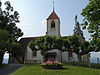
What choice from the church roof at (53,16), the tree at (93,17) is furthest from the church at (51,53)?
the tree at (93,17)

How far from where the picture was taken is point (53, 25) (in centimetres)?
4416

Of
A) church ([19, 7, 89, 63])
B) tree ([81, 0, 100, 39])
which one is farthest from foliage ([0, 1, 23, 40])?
tree ([81, 0, 100, 39])

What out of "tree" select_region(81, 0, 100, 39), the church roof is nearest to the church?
the church roof

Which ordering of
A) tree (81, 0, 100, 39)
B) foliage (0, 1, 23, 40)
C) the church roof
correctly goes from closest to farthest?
tree (81, 0, 100, 39) → foliage (0, 1, 23, 40) → the church roof

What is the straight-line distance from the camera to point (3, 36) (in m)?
22.6

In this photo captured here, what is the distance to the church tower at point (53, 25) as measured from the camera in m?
43.1

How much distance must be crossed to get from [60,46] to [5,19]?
13832 millimetres

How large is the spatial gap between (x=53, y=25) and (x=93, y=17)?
35.7 metres

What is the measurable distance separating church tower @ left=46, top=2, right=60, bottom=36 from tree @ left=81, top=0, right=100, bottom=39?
111ft

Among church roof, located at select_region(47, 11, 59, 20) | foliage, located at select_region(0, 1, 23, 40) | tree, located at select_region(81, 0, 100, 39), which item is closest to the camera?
tree, located at select_region(81, 0, 100, 39)

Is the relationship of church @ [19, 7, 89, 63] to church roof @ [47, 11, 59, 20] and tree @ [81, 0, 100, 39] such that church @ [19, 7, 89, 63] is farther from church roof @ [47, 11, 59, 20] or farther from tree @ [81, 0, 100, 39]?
tree @ [81, 0, 100, 39]

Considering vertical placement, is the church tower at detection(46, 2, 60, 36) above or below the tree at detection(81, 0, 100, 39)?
above

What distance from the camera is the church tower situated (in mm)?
43134

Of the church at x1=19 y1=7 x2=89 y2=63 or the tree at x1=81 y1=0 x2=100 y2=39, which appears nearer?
the tree at x1=81 y1=0 x2=100 y2=39
